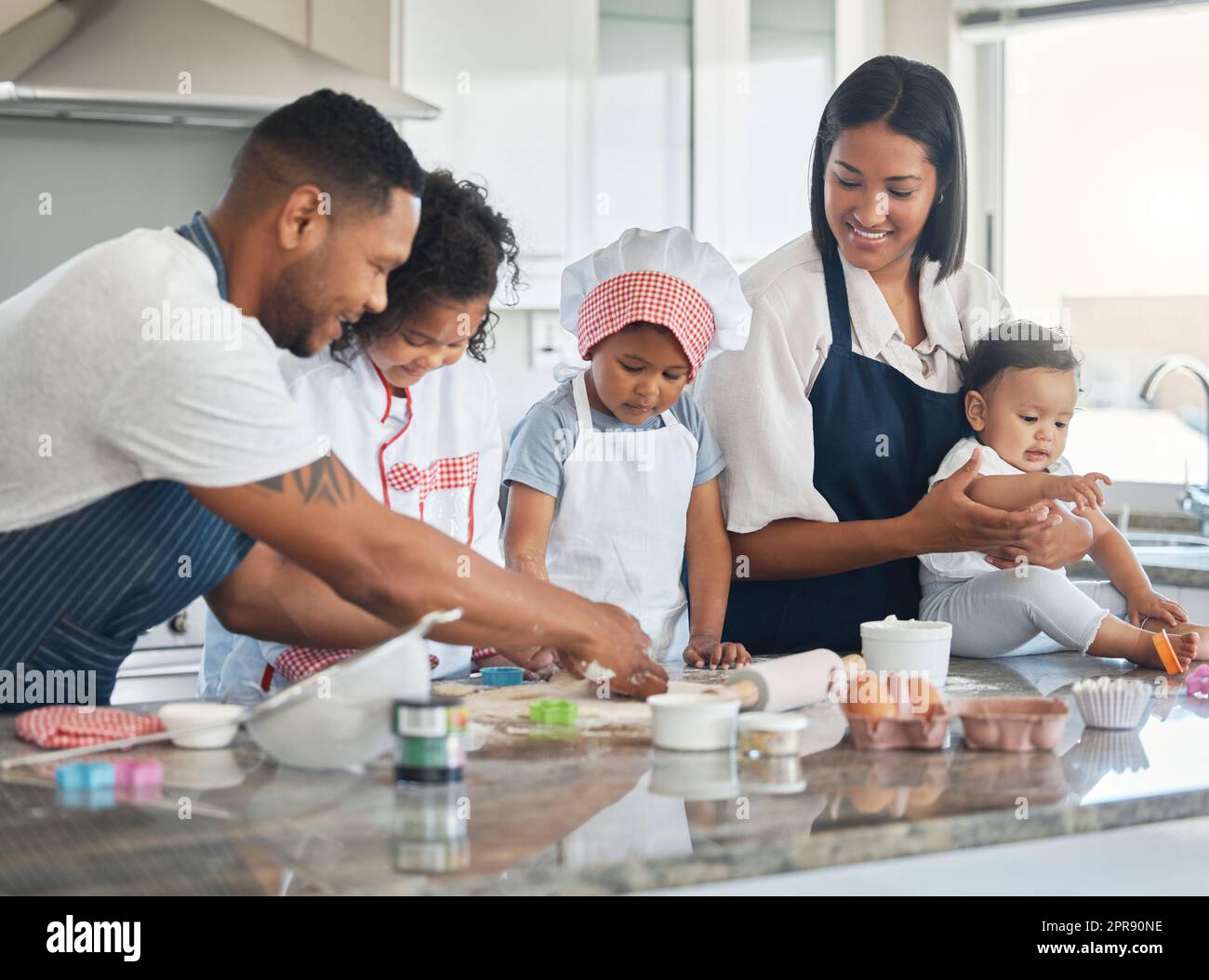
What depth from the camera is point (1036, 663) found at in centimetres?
173

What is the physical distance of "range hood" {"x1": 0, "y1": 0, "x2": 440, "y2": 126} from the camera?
2814mm

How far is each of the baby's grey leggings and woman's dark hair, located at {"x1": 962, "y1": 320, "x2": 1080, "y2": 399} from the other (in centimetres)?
26

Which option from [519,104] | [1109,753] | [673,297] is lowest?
[1109,753]

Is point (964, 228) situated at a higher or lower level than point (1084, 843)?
higher

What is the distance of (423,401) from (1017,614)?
78 cm

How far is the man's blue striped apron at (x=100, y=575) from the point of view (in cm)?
128

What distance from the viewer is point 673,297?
1774 mm

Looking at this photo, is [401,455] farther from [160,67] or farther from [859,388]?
[160,67]

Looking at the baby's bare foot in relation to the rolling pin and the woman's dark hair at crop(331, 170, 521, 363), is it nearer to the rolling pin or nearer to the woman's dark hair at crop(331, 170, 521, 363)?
the rolling pin

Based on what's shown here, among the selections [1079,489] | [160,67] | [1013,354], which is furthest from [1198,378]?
[160,67]

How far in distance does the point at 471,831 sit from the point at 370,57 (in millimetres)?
2577
